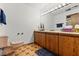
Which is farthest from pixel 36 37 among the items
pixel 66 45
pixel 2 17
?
pixel 2 17

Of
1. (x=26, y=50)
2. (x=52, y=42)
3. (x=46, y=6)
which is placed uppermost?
(x=46, y=6)

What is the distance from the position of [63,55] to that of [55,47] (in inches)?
8.4

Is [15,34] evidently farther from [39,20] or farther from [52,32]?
[52,32]

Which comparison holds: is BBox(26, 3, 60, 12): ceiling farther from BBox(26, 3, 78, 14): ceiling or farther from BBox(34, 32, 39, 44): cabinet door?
BBox(34, 32, 39, 44): cabinet door

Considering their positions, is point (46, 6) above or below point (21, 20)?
above

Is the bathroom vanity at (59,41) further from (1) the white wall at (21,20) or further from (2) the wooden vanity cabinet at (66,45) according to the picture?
(1) the white wall at (21,20)

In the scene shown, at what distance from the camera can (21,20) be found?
1.68 meters

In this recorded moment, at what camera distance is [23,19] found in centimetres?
169

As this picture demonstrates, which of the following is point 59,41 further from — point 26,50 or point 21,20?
point 21,20

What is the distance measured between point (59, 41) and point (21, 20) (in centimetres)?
73

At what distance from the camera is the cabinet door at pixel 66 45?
5.19 feet

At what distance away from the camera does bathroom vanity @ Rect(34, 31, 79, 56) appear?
1.53 m

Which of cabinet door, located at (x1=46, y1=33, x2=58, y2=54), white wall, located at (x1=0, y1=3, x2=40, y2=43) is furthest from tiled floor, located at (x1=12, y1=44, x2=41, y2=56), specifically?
cabinet door, located at (x1=46, y1=33, x2=58, y2=54)

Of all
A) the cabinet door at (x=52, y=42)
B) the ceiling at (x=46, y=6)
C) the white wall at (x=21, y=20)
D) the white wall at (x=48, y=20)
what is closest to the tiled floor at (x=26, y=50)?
the white wall at (x=21, y=20)
